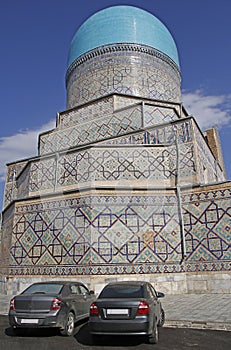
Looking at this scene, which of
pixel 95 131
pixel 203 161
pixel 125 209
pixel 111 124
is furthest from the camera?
pixel 95 131

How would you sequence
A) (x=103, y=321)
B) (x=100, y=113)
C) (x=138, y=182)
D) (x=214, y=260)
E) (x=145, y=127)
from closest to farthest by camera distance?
(x=103, y=321) < (x=214, y=260) < (x=138, y=182) < (x=145, y=127) < (x=100, y=113)

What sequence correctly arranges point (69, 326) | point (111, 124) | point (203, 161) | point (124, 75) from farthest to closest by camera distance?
point (124, 75)
point (111, 124)
point (203, 161)
point (69, 326)

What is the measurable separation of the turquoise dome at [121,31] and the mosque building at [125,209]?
354 cm

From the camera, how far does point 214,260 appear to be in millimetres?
7926

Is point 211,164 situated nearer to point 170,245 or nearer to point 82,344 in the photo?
point 170,245

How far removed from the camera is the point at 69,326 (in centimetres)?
445

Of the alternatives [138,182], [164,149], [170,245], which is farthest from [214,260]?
[164,149]

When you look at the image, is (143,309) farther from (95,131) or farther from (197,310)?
(95,131)

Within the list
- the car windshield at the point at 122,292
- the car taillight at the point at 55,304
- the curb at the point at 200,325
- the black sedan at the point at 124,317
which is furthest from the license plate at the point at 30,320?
the curb at the point at 200,325

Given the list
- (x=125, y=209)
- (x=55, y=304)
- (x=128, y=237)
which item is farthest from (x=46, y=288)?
(x=125, y=209)

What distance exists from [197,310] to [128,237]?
114 inches

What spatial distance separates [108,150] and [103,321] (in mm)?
6605

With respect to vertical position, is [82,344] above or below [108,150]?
below

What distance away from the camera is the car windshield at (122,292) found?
4.14 m
